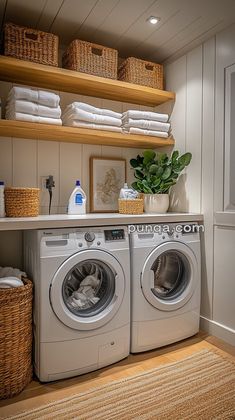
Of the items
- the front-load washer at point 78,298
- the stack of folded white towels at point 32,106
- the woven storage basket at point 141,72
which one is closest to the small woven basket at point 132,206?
the front-load washer at point 78,298

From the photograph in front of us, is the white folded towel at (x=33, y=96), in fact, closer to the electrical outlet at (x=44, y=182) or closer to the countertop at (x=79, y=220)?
the electrical outlet at (x=44, y=182)

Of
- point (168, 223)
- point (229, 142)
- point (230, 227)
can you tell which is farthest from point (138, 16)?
point (230, 227)

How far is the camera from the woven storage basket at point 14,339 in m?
1.58

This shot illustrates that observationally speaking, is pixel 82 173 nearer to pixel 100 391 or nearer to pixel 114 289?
pixel 114 289

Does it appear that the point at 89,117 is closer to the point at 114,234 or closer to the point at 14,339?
the point at 114,234

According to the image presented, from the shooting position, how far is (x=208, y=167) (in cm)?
225

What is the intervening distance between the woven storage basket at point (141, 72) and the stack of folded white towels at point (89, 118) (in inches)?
14.6

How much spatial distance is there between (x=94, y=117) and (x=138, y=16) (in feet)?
2.34

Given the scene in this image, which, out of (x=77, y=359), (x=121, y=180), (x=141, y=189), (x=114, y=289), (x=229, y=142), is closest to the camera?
(x=77, y=359)

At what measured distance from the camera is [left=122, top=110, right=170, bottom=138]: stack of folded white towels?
2332 mm

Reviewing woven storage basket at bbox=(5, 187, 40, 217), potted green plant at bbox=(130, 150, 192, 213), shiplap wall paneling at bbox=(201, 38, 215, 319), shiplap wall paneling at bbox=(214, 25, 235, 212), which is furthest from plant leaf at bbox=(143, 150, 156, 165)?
woven storage basket at bbox=(5, 187, 40, 217)

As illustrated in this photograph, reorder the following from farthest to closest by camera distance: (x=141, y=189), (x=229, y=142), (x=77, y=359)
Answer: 1. (x=141, y=189)
2. (x=229, y=142)
3. (x=77, y=359)

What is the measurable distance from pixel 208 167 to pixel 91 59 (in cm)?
119

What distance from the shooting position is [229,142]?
208cm
